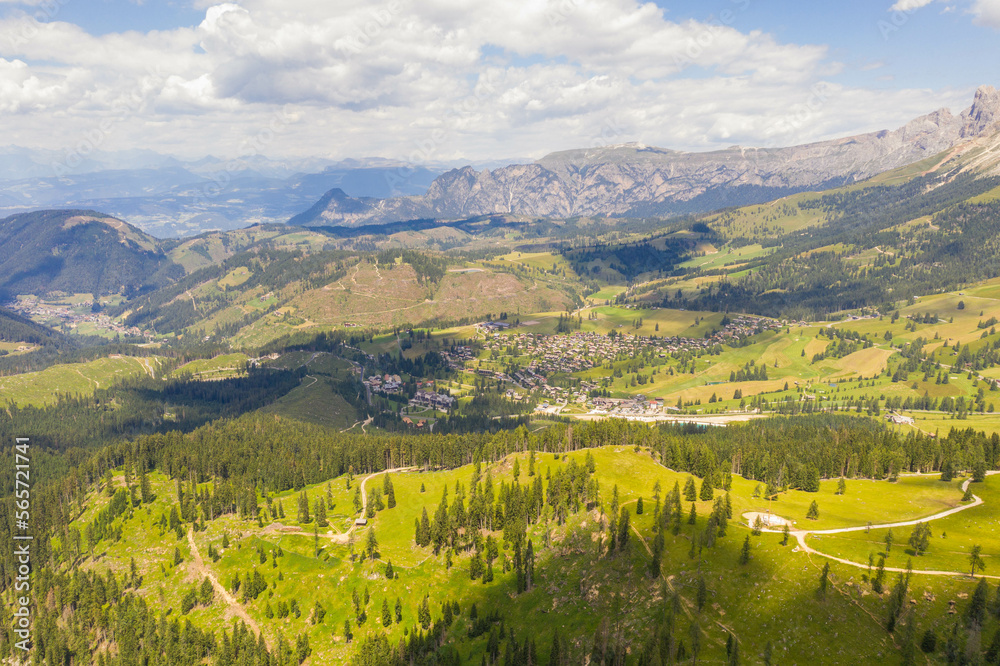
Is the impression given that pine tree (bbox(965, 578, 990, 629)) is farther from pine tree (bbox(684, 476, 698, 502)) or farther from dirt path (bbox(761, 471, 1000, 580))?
pine tree (bbox(684, 476, 698, 502))

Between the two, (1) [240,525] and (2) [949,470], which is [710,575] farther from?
(1) [240,525]

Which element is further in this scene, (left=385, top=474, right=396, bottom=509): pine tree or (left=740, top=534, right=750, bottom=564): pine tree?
(left=385, top=474, right=396, bottom=509): pine tree

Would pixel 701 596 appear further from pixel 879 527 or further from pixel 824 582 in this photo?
pixel 879 527

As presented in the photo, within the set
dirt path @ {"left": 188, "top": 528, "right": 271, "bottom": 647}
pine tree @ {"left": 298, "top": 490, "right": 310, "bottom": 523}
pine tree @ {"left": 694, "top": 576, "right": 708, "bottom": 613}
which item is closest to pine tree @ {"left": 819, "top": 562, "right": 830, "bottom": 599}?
pine tree @ {"left": 694, "top": 576, "right": 708, "bottom": 613}

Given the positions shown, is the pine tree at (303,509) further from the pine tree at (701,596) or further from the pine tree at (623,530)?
the pine tree at (701,596)

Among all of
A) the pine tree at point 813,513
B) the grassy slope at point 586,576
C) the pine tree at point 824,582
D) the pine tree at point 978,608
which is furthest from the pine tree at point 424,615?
the pine tree at point 978,608

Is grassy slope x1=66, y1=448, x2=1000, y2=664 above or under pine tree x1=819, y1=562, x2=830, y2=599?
under

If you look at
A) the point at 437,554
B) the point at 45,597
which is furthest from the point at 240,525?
the point at 437,554

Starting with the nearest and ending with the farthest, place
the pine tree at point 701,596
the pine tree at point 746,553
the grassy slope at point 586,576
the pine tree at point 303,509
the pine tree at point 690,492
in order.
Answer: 1. the grassy slope at point 586,576
2. the pine tree at point 701,596
3. the pine tree at point 746,553
4. the pine tree at point 690,492
5. the pine tree at point 303,509
